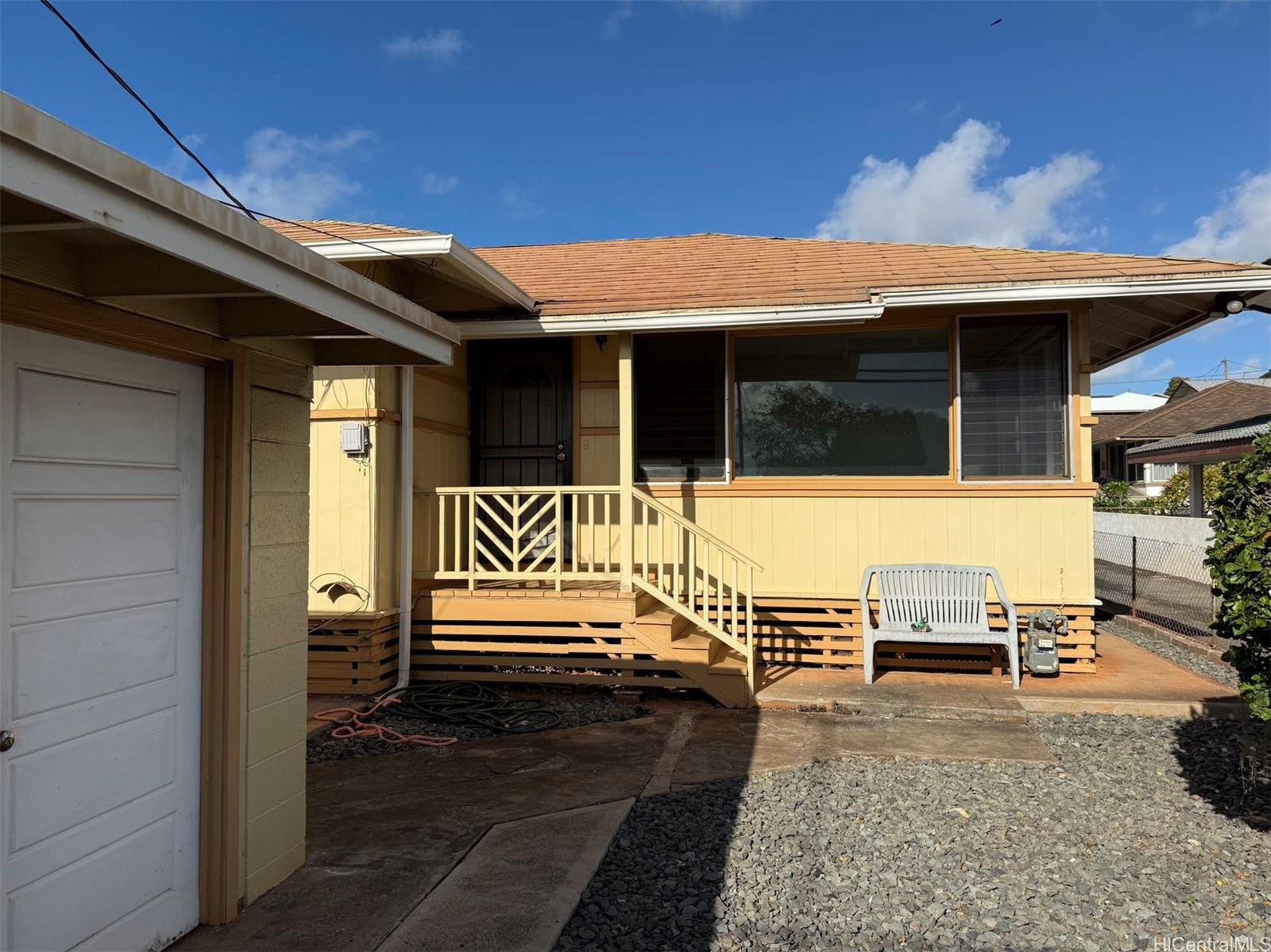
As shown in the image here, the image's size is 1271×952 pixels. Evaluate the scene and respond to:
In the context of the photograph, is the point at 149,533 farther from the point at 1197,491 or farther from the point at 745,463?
the point at 1197,491

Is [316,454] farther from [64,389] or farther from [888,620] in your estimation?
[888,620]

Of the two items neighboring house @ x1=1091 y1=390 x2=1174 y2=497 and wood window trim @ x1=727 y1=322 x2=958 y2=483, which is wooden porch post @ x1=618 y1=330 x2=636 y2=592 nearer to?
wood window trim @ x1=727 y1=322 x2=958 y2=483

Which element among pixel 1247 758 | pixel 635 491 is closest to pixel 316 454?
pixel 635 491

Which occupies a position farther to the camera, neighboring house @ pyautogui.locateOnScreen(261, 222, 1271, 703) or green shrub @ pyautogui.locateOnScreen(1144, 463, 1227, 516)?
green shrub @ pyautogui.locateOnScreen(1144, 463, 1227, 516)

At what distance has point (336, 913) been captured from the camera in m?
2.87

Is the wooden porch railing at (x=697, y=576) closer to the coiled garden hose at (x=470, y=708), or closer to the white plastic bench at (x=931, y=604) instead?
the white plastic bench at (x=931, y=604)

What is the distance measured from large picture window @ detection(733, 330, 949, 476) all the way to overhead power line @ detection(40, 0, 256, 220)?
15.0 feet

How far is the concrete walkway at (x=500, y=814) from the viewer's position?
2768 mm

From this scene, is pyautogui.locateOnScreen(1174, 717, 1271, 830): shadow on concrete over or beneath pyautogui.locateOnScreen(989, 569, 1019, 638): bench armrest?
beneath

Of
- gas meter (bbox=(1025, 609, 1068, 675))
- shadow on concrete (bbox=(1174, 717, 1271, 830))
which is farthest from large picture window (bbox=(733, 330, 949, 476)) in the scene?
shadow on concrete (bbox=(1174, 717, 1271, 830))

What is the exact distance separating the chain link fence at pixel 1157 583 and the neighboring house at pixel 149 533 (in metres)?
8.89

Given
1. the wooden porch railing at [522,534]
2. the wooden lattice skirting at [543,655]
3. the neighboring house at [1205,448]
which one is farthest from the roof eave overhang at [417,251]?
the neighboring house at [1205,448]

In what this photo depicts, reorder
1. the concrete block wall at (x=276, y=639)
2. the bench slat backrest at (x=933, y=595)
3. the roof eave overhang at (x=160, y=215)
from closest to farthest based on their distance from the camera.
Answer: the roof eave overhang at (x=160, y=215) < the concrete block wall at (x=276, y=639) < the bench slat backrest at (x=933, y=595)

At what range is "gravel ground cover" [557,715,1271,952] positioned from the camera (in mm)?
2785
